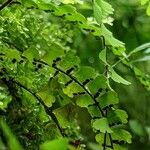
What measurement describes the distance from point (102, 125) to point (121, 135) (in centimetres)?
7

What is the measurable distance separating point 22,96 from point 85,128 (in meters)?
0.59

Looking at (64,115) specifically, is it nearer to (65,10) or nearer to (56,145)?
(65,10)

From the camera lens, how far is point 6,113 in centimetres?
82

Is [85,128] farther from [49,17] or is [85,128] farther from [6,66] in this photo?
[6,66]

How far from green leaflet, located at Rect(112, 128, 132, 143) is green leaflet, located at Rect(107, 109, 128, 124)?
17mm

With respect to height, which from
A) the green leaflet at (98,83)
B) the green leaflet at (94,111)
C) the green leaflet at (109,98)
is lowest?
the green leaflet at (94,111)

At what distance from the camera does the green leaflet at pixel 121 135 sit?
66 centimetres

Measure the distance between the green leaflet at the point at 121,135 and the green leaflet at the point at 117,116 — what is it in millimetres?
17

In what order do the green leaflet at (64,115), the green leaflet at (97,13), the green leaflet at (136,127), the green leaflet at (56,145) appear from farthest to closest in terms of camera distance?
the green leaflet at (136,127), the green leaflet at (64,115), the green leaflet at (97,13), the green leaflet at (56,145)

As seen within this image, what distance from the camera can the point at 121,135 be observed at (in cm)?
66

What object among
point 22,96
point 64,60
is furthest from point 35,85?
point 64,60

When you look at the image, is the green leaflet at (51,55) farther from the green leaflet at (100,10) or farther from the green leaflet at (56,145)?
the green leaflet at (56,145)

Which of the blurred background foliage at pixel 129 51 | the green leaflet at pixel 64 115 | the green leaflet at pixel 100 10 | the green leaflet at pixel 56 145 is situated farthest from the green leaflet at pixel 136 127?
the green leaflet at pixel 56 145

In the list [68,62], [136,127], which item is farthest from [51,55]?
[136,127]
